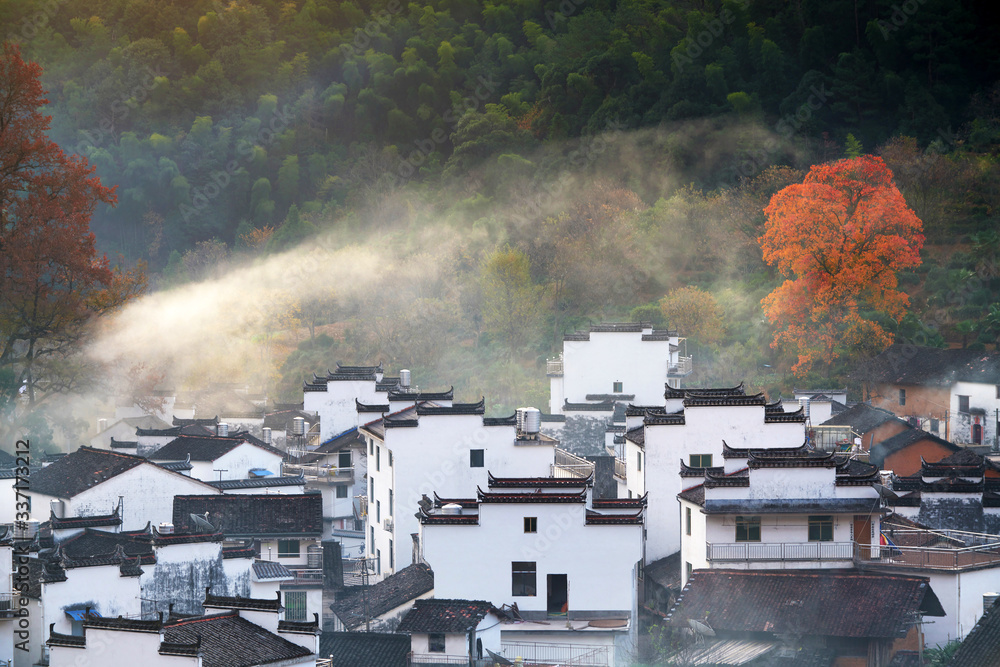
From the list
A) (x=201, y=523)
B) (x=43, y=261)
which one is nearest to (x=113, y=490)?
(x=201, y=523)

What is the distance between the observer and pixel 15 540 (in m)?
20.8

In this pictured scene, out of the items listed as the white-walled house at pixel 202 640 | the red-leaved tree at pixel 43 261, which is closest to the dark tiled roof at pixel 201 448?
the red-leaved tree at pixel 43 261

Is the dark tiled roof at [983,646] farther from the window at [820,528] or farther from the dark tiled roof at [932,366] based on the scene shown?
the dark tiled roof at [932,366]

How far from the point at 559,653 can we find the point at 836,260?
95.6 feet

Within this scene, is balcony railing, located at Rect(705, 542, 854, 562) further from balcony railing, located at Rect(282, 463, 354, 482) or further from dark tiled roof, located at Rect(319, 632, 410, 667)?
balcony railing, located at Rect(282, 463, 354, 482)

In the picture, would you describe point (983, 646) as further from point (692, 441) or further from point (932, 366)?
point (932, 366)

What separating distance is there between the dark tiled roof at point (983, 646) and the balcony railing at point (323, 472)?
71.9ft

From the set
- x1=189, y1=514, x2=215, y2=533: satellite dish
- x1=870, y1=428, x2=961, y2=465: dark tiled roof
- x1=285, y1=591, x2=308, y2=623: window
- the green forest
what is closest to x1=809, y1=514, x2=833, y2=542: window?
x1=285, y1=591, x2=308, y2=623: window

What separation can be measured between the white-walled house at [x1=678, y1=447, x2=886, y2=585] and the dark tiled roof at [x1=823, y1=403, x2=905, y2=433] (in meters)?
14.5

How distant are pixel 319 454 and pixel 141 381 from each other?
13717 millimetres

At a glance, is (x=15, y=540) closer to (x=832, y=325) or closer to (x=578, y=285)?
(x=832, y=325)

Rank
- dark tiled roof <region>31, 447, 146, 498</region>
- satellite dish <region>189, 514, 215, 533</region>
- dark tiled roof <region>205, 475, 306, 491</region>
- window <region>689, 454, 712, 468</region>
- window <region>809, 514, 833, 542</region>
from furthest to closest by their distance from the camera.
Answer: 1. dark tiled roof <region>205, 475, 306, 491</region>
2. window <region>689, 454, 712, 468</region>
3. dark tiled roof <region>31, 447, 146, 498</region>
4. satellite dish <region>189, 514, 215, 533</region>
5. window <region>809, 514, 833, 542</region>

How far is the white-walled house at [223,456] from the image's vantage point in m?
33.8

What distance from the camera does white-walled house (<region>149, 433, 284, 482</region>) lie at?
111 ft
